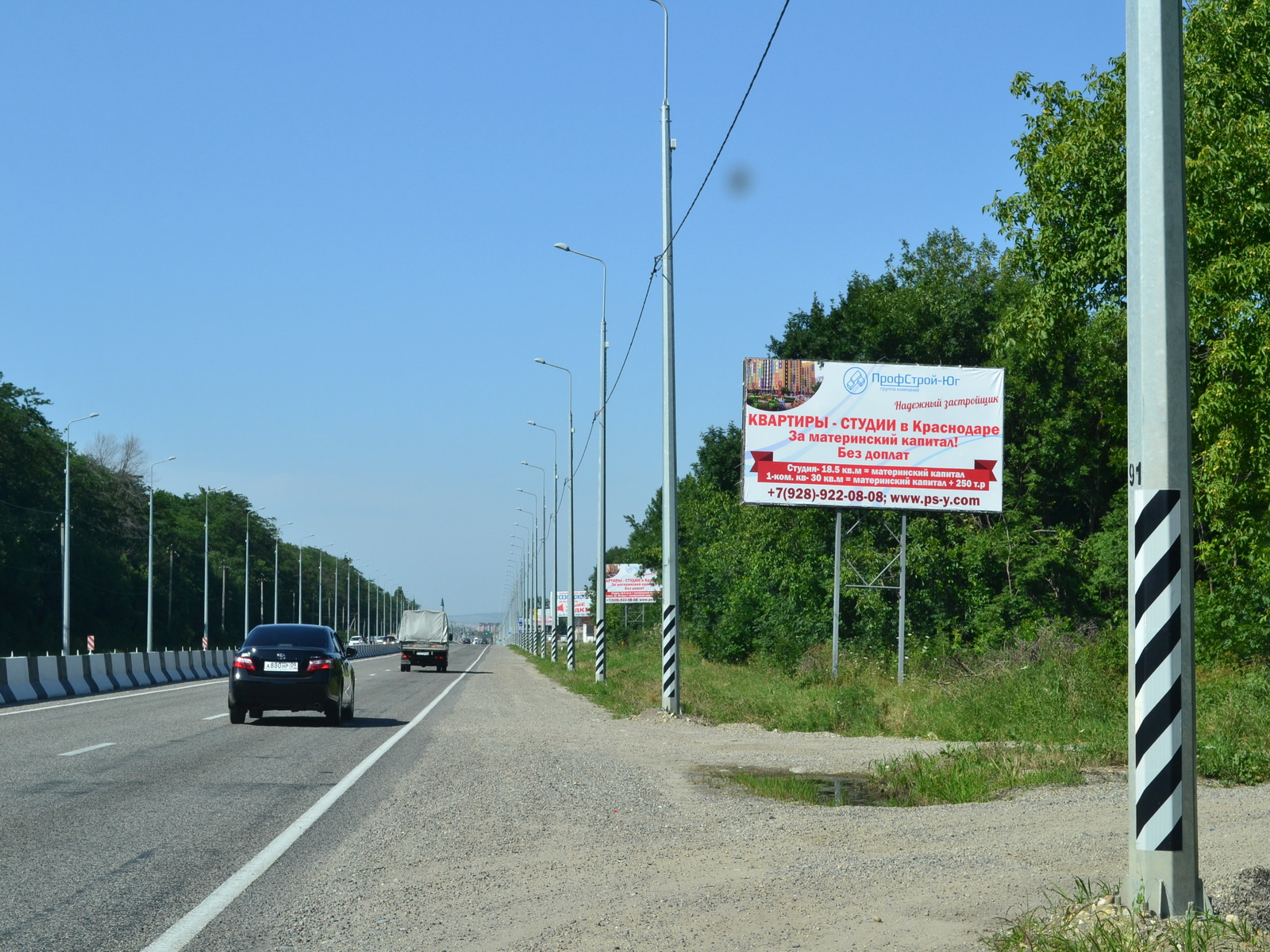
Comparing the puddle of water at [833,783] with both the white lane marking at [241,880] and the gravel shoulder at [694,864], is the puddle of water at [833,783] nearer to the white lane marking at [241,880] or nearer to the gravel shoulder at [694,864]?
the gravel shoulder at [694,864]

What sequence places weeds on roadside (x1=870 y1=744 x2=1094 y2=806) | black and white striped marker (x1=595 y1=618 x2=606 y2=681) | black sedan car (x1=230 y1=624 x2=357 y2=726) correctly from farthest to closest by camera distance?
black and white striped marker (x1=595 y1=618 x2=606 y2=681)
black sedan car (x1=230 y1=624 x2=357 y2=726)
weeds on roadside (x1=870 y1=744 x2=1094 y2=806)

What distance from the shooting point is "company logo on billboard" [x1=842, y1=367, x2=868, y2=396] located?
28516mm

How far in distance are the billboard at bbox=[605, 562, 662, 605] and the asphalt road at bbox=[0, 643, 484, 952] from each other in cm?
6591

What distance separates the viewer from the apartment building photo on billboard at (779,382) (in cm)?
2855

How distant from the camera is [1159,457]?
6.35 m

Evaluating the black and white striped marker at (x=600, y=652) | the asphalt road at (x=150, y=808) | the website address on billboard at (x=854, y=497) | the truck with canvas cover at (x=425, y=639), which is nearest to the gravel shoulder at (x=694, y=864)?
the asphalt road at (x=150, y=808)

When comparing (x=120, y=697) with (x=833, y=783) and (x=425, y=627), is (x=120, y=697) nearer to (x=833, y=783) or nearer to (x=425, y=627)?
(x=833, y=783)

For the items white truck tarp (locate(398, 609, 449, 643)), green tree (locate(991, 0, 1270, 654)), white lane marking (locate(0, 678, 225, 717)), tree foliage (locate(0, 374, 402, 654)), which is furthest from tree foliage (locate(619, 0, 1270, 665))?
tree foliage (locate(0, 374, 402, 654))

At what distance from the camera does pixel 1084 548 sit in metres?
39.7

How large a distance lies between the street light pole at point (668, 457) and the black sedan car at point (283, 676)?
5541mm

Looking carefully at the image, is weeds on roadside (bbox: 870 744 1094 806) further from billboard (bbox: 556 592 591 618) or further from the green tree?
billboard (bbox: 556 592 591 618)

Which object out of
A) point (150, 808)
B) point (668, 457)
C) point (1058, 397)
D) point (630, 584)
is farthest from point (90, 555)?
point (150, 808)

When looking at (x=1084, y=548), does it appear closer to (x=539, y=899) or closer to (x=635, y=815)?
(x=635, y=815)

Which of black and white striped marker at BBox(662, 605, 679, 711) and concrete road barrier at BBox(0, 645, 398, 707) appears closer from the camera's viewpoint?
black and white striped marker at BBox(662, 605, 679, 711)
